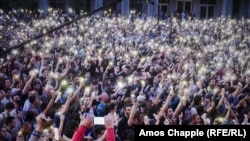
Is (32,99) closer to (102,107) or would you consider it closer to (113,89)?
(102,107)

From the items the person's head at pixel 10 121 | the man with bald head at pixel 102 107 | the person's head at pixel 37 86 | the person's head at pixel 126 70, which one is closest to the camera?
the person's head at pixel 10 121

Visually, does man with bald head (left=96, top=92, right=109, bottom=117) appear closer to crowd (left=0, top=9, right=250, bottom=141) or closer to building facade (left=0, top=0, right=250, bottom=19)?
crowd (left=0, top=9, right=250, bottom=141)

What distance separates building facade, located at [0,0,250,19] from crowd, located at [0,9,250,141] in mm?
15577

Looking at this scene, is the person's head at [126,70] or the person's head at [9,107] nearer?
the person's head at [9,107]

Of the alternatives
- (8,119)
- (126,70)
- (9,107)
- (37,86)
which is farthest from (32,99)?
(126,70)

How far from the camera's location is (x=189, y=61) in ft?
41.8

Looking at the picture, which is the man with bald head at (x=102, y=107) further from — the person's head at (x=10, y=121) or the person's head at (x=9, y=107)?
the person's head at (x=10, y=121)

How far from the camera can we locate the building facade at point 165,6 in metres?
32.8

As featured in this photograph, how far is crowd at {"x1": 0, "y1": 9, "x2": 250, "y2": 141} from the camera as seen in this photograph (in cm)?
602

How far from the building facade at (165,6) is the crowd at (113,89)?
51.1ft

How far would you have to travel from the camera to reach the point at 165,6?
3969cm

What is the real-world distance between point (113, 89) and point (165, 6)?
3151cm

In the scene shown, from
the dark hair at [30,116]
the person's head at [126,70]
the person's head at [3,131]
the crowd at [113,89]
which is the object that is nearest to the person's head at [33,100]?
the crowd at [113,89]

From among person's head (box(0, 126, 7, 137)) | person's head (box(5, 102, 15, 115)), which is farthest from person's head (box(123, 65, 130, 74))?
person's head (box(0, 126, 7, 137))
